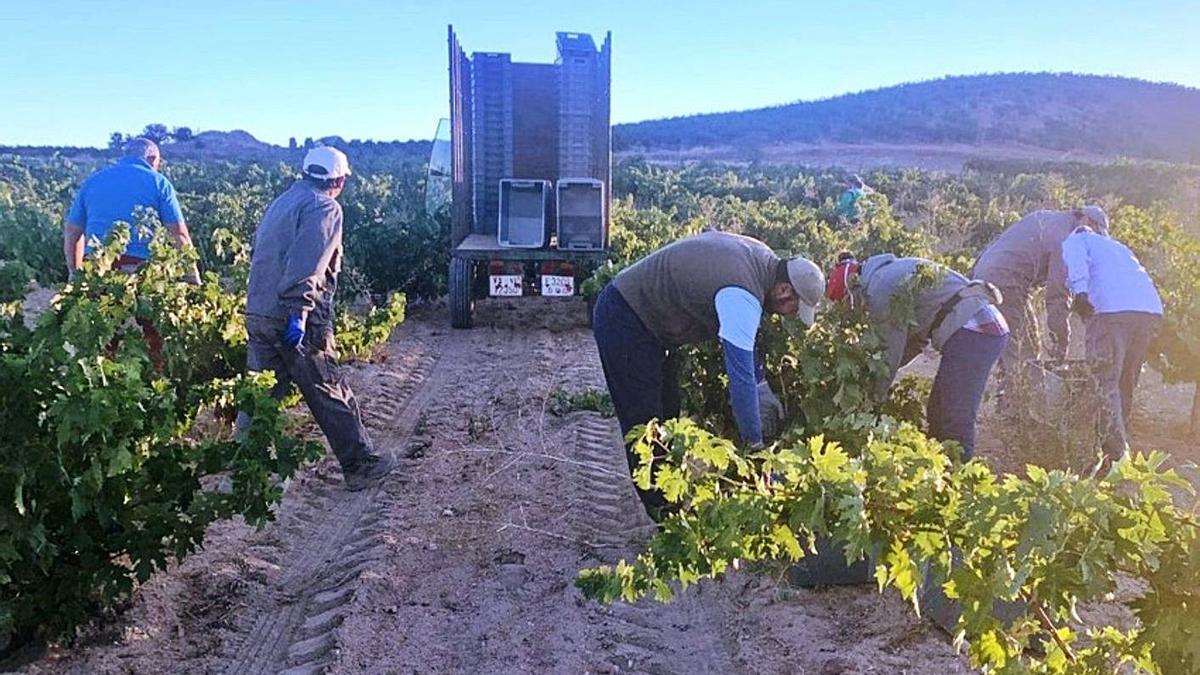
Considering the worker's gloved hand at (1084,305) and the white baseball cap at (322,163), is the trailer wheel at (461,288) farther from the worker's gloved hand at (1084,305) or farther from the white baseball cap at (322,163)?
the worker's gloved hand at (1084,305)

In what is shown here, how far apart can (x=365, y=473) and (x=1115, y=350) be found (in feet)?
14.9

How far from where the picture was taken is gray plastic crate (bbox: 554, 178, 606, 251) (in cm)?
1130

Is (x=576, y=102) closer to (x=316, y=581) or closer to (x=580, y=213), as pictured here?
(x=580, y=213)

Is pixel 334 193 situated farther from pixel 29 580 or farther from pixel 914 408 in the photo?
pixel 914 408

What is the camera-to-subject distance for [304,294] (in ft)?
17.7

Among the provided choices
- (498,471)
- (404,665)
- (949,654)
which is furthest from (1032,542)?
(498,471)

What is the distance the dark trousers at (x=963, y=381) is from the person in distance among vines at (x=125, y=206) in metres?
5.06

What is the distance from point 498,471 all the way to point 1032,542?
424cm

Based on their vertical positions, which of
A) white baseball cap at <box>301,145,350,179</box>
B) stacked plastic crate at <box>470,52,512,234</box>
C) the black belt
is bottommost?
the black belt

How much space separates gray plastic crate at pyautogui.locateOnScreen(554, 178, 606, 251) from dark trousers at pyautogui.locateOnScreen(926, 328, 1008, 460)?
22.0ft

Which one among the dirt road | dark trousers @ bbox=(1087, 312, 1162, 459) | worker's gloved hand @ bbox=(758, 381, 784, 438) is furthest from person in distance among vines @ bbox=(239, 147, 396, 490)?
dark trousers @ bbox=(1087, 312, 1162, 459)

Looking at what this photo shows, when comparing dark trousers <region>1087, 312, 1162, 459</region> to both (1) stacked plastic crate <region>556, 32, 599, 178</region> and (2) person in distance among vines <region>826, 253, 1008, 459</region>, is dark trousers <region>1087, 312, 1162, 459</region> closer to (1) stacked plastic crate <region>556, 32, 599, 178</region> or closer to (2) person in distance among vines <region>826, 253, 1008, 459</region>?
(2) person in distance among vines <region>826, 253, 1008, 459</region>

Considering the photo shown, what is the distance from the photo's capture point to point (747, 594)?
14.7 feet

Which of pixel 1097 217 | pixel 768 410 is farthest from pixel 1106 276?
pixel 768 410
